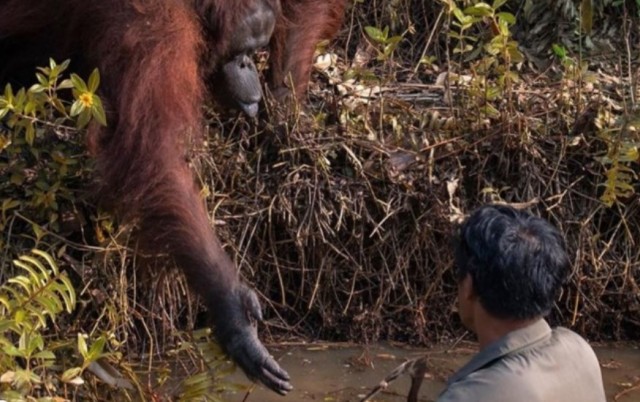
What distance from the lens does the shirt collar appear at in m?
2.53

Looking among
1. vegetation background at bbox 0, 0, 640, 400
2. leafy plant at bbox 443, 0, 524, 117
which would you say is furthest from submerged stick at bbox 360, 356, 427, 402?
leafy plant at bbox 443, 0, 524, 117

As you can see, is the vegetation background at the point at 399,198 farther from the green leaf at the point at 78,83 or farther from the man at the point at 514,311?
the man at the point at 514,311

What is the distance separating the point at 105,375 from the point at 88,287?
442 millimetres

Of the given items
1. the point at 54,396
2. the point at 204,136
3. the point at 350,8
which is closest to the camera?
the point at 54,396

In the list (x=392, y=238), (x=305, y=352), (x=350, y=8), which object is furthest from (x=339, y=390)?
(x=350, y=8)

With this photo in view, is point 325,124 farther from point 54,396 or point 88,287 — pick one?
point 54,396

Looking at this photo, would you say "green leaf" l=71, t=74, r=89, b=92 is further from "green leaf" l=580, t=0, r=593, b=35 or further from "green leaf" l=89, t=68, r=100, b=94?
"green leaf" l=580, t=0, r=593, b=35

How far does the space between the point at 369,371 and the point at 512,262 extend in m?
2.33

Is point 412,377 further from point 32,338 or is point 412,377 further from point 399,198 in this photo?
point 399,198

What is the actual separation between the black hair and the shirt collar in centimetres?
3

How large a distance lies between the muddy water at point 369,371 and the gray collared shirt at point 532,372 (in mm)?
1963

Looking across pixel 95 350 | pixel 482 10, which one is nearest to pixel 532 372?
pixel 95 350

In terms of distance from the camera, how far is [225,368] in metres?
3.95

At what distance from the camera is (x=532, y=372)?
8.15 ft
